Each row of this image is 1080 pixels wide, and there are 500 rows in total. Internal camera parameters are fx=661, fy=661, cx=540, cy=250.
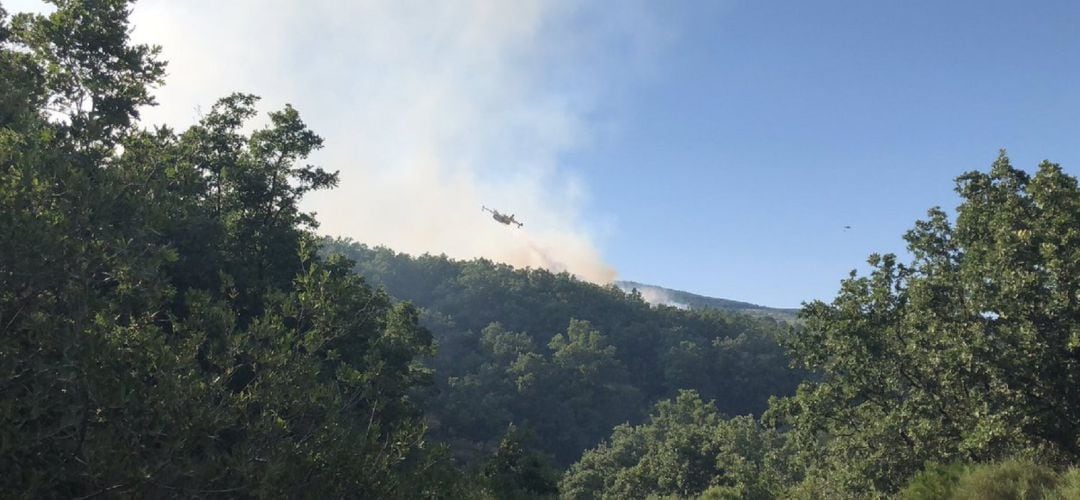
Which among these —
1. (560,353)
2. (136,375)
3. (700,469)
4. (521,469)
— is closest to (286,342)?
(136,375)

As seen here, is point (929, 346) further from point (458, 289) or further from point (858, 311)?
point (458, 289)

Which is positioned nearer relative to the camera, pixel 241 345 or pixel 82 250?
pixel 82 250

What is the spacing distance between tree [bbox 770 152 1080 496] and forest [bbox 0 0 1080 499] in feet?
0.29

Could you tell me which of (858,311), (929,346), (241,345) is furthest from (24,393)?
(858,311)

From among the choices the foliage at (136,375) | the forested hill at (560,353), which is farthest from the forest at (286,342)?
the forested hill at (560,353)

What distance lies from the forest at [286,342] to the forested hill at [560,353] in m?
56.1

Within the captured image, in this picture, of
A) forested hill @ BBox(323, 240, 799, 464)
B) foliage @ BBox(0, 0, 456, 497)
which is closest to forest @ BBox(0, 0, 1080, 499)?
foliage @ BBox(0, 0, 456, 497)

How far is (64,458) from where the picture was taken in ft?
27.8

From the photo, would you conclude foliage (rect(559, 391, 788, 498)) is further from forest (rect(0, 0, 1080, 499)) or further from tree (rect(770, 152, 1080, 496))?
tree (rect(770, 152, 1080, 496))

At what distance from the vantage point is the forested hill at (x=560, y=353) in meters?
118

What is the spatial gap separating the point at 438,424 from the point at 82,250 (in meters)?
80.6

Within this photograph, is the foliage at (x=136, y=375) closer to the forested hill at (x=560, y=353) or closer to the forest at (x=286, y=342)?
the forest at (x=286, y=342)

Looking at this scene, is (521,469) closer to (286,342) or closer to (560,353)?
(286,342)

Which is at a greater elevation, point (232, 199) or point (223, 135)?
point (223, 135)
